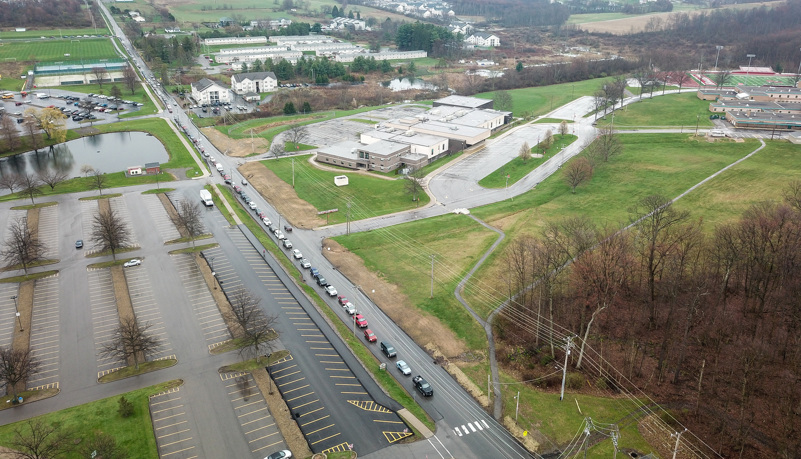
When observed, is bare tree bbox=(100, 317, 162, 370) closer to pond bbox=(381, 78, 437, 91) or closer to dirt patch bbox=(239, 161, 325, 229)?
dirt patch bbox=(239, 161, 325, 229)

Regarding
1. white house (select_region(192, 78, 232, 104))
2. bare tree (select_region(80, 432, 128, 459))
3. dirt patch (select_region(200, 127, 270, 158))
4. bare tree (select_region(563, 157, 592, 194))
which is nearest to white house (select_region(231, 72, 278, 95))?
white house (select_region(192, 78, 232, 104))

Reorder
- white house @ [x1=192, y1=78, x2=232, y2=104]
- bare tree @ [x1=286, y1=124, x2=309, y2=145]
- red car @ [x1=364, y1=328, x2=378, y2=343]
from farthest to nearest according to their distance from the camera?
white house @ [x1=192, y1=78, x2=232, y2=104]
bare tree @ [x1=286, y1=124, x2=309, y2=145]
red car @ [x1=364, y1=328, x2=378, y2=343]

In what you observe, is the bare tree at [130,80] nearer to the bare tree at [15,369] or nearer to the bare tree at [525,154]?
the bare tree at [525,154]

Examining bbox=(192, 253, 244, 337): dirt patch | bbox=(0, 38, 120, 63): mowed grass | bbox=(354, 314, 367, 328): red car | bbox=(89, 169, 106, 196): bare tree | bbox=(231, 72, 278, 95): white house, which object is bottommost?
bbox=(354, 314, 367, 328): red car

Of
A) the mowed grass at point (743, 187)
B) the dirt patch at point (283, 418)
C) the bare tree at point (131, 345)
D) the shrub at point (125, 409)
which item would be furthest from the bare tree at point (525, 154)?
the shrub at point (125, 409)

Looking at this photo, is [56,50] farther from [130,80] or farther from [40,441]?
[40,441]

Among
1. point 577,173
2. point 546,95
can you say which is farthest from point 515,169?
point 546,95
